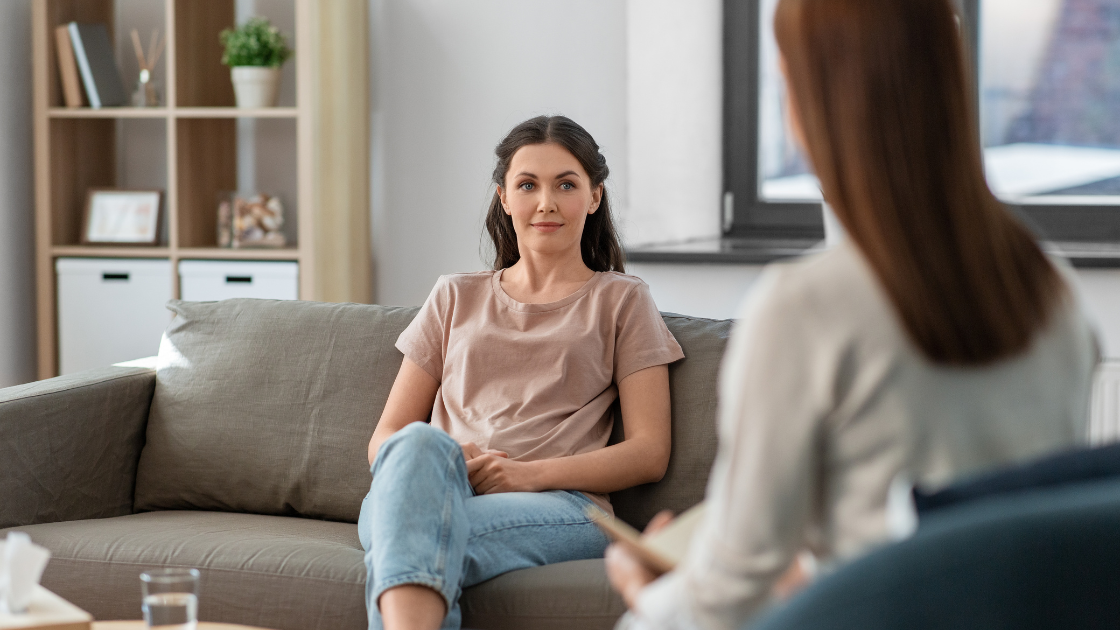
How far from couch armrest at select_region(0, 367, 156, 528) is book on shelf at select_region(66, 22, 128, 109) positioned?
1.52m

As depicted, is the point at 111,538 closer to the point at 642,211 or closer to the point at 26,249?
the point at 642,211

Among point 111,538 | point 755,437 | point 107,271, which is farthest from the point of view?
point 107,271

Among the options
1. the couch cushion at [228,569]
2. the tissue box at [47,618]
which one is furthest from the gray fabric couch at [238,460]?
the tissue box at [47,618]

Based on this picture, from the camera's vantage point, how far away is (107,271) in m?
3.46

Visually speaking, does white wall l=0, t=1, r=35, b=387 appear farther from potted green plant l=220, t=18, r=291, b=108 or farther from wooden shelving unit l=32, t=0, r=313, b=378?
potted green plant l=220, t=18, r=291, b=108

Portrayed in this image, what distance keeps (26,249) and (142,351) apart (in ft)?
1.86

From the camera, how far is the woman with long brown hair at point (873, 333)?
2.67 ft

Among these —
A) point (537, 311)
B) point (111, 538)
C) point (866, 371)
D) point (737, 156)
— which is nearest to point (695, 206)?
point (737, 156)

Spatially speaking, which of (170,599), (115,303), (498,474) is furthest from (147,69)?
(170,599)

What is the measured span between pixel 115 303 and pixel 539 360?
2004 millimetres

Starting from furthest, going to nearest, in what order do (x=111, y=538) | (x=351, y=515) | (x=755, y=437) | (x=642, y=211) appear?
(x=642, y=211)
(x=351, y=515)
(x=111, y=538)
(x=755, y=437)

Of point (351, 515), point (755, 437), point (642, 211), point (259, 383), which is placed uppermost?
point (642, 211)

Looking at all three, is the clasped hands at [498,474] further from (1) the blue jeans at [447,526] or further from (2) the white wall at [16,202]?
(2) the white wall at [16,202]

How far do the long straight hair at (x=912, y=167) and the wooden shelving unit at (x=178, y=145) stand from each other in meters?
2.69
